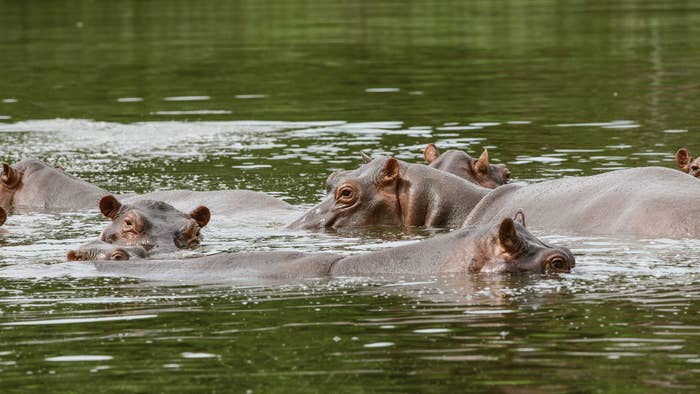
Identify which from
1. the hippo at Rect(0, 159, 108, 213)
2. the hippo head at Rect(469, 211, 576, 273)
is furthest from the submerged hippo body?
the hippo at Rect(0, 159, 108, 213)

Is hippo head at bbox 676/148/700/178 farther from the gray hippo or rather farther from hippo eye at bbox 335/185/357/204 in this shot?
the gray hippo

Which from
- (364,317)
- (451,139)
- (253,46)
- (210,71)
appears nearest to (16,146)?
(451,139)

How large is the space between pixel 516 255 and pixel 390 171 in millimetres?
3859

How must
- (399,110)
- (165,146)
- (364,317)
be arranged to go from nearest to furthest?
(364,317)
(165,146)
(399,110)

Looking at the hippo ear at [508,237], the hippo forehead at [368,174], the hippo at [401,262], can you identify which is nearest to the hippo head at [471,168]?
the hippo forehead at [368,174]

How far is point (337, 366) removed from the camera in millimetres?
7309

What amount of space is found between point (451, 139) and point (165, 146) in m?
3.68

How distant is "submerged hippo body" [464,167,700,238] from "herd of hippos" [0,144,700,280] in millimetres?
10

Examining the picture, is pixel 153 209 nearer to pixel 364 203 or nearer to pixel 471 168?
pixel 364 203

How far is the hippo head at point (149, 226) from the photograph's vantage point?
38.8 ft

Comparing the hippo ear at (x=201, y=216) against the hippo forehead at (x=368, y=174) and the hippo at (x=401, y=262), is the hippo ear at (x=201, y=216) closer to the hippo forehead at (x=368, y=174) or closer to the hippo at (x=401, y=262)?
the hippo forehead at (x=368, y=174)

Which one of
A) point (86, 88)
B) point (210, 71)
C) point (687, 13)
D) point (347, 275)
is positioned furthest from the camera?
point (687, 13)

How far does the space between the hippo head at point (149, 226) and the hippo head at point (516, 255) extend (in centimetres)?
307

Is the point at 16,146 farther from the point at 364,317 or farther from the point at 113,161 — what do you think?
the point at 364,317
